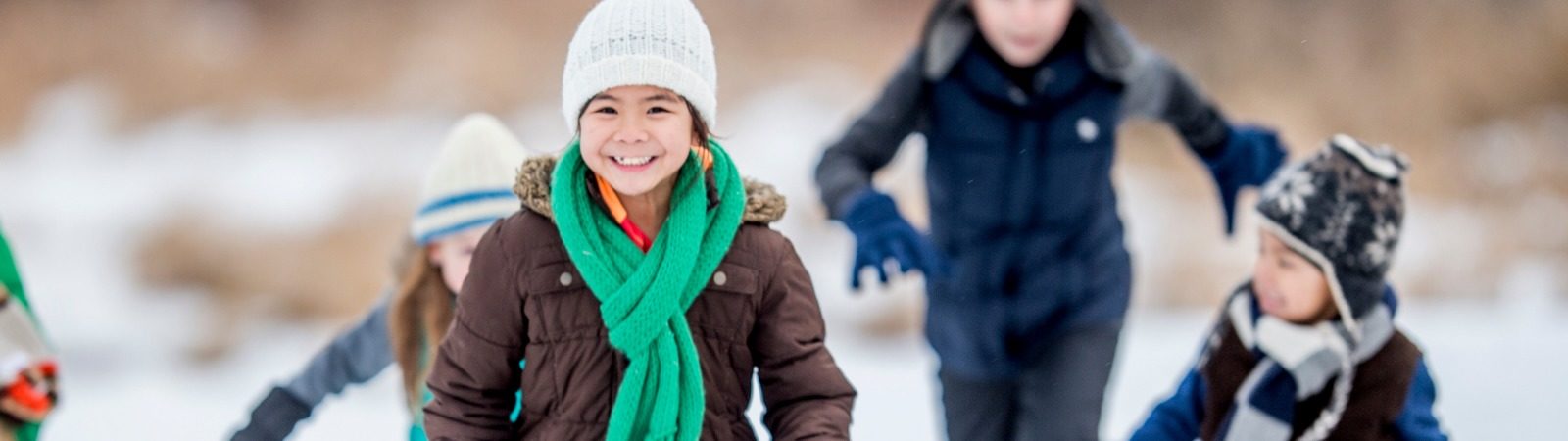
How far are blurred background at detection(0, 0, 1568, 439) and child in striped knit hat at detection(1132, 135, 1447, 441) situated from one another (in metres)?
1.48

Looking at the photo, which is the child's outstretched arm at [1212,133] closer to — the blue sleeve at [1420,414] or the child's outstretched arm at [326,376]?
the blue sleeve at [1420,414]

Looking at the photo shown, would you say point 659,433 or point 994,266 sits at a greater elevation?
point 994,266

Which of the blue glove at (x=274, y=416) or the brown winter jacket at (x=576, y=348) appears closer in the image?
the brown winter jacket at (x=576, y=348)

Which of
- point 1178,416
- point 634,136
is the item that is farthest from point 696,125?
point 1178,416

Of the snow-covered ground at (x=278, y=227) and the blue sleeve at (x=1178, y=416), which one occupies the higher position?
the snow-covered ground at (x=278, y=227)

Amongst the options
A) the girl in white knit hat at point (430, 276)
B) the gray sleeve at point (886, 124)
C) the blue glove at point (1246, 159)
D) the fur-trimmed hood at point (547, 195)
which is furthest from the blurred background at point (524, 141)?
the fur-trimmed hood at point (547, 195)

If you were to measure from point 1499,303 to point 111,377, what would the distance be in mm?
3488

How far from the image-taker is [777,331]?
1.18 metres

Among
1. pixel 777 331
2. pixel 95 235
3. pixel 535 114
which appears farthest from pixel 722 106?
pixel 777 331

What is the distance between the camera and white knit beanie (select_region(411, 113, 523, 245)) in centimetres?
183

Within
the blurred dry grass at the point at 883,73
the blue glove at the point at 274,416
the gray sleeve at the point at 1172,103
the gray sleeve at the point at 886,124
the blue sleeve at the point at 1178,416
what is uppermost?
the blurred dry grass at the point at 883,73

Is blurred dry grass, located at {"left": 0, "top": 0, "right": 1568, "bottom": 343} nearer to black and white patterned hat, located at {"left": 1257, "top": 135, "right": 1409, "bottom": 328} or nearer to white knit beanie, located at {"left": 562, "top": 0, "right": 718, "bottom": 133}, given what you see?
black and white patterned hat, located at {"left": 1257, "top": 135, "right": 1409, "bottom": 328}

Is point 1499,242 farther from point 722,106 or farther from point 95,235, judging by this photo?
point 95,235

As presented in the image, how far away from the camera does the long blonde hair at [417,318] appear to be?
1.85 meters
